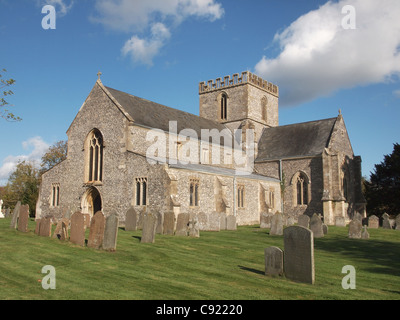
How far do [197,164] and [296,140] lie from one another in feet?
38.1

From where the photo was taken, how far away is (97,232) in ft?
41.7

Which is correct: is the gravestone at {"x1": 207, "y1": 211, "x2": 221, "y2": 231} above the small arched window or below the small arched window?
below

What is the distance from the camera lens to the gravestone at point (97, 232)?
41.5ft

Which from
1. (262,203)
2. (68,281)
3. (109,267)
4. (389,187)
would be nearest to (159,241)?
(109,267)

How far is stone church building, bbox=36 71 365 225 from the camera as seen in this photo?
2303 cm

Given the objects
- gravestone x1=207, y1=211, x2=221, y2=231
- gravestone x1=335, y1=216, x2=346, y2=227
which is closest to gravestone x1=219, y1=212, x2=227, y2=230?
gravestone x1=207, y1=211, x2=221, y2=231

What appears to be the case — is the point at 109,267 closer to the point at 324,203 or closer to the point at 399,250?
the point at 399,250

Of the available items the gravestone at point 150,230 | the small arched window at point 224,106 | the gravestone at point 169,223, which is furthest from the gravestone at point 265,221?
the small arched window at point 224,106

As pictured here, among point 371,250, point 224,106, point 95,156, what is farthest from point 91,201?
point 224,106

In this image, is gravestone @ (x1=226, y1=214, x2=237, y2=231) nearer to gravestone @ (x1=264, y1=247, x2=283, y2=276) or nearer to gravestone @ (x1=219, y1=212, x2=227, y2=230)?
gravestone @ (x1=219, y1=212, x2=227, y2=230)

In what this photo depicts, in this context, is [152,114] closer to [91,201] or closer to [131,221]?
A: [91,201]

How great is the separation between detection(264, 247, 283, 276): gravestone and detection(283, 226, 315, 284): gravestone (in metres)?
0.14
